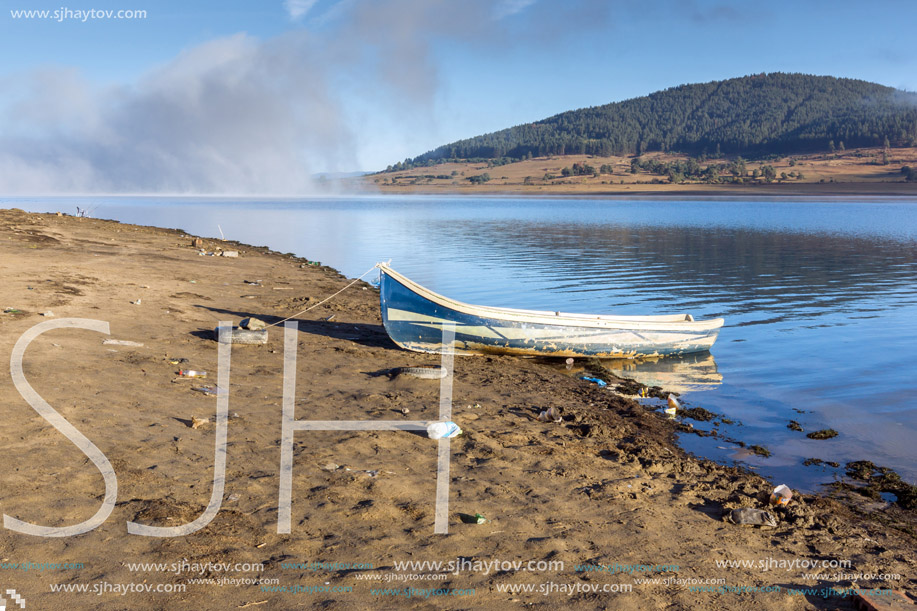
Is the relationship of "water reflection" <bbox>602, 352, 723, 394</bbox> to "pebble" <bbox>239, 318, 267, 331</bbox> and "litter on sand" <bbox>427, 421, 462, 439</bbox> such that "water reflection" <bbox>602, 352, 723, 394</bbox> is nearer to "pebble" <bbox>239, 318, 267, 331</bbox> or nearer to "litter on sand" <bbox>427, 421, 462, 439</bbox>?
"litter on sand" <bbox>427, 421, 462, 439</bbox>

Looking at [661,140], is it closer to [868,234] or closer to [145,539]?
[868,234]

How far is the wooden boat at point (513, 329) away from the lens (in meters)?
12.2

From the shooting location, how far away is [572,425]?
342 inches

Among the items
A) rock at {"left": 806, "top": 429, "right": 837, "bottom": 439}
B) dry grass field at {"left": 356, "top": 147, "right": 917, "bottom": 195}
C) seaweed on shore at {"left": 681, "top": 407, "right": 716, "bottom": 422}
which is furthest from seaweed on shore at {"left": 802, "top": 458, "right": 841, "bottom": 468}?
dry grass field at {"left": 356, "top": 147, "right": 917, "bottom": 195}

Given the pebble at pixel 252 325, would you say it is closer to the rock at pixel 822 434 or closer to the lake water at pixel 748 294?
the lake water at pixel 748 294

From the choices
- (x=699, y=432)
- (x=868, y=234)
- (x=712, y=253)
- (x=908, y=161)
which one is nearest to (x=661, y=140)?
(x=908, y=161)

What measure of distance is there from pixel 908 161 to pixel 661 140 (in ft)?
223

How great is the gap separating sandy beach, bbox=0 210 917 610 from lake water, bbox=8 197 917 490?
1877 millimetres

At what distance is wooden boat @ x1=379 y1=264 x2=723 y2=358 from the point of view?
12.2m

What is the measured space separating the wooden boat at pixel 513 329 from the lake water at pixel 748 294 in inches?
25.0

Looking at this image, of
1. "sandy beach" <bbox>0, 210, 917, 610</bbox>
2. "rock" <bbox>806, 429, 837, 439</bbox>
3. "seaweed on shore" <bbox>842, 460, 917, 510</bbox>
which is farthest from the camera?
"rock" <bbox>806, 429, 837, 439</bbox>

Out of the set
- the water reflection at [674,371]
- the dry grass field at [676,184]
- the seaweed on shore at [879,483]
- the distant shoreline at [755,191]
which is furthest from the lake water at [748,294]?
A: the dry grass field at [676,184]

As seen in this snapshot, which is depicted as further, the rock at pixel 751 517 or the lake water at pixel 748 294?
the lake water at pixel 748 294

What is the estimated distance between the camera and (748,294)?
22.1m
